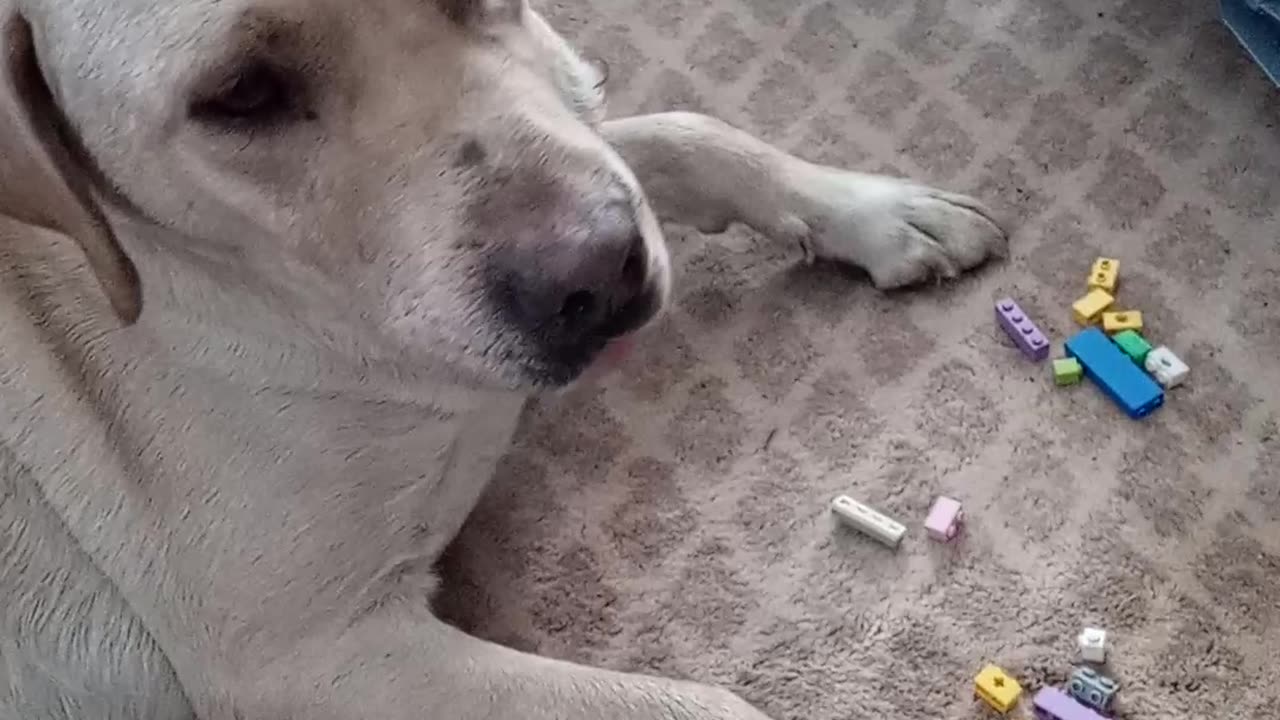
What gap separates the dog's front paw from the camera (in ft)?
5.81

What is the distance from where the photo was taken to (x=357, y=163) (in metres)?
1.21

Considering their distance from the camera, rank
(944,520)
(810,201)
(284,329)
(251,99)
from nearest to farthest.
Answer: (251,99) < (284,329) < (944,520) < (810,201)

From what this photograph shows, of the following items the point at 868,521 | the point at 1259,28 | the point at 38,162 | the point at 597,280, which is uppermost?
the point at 1259,28

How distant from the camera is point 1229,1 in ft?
6.07

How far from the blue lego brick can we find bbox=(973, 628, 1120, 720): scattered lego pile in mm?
275

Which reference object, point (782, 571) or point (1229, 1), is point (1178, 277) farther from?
point (782, 571)

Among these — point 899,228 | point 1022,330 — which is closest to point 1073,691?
point 1022,330

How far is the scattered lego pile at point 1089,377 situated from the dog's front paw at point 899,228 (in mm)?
82

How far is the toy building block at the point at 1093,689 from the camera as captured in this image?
4.71 feet

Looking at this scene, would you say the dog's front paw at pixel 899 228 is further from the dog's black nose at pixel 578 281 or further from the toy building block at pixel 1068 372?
the dog's black nose at pixel 578 281

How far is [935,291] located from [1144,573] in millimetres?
426

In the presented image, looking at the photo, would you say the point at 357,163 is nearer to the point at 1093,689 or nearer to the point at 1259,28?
the point at 1093,689

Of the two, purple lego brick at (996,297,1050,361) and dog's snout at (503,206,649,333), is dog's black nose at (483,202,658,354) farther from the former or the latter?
purple lego brick at (996,297,1050,361)

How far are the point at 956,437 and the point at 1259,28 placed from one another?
638 millimetres
